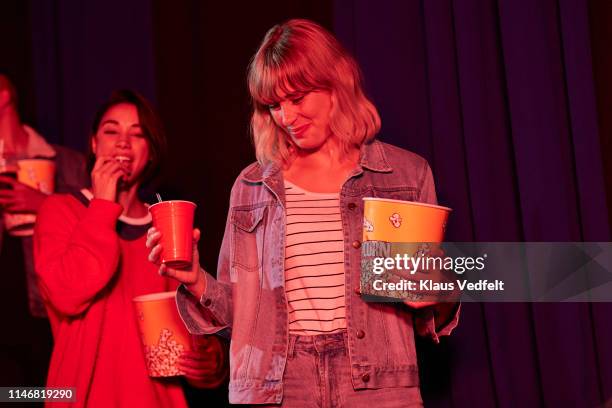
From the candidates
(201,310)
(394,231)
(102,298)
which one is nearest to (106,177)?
(102,298)

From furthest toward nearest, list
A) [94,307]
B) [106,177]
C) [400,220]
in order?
1. [106,177]
2. [94,307]
3. [400,220]

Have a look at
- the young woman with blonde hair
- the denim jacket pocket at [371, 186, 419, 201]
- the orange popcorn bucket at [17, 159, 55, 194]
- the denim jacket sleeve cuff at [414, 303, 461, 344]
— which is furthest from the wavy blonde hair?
the orange popcorn bucket at [17, 159, 55, 194]

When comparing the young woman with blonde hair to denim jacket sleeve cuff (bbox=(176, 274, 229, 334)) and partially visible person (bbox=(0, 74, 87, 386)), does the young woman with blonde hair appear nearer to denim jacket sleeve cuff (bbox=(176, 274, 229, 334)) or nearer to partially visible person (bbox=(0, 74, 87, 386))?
denim jacket sleeve cuff (bbox=(176, 274, 229, 334))

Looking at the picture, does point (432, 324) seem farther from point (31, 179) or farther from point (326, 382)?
point (31, 179)

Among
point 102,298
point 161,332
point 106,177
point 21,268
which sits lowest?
point 161,332

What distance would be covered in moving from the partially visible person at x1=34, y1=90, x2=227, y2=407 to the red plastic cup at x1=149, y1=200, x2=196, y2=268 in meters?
0.43

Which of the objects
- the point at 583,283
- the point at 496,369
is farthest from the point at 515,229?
the point at 496,369

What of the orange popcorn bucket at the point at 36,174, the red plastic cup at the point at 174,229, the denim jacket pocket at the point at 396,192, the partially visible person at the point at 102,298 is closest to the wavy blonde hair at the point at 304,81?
the denim jacket pocket at the point at 396,192

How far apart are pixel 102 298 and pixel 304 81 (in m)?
0.85

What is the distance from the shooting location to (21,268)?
2.71 metres

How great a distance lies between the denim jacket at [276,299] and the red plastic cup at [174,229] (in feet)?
0.42

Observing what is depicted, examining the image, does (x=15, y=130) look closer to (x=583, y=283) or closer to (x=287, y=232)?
(x=287, y=232)

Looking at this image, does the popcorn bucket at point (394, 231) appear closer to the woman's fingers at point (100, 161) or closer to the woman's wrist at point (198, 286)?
Answer: the woman's wrist at point (198, 286)

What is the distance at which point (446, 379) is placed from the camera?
220cm
